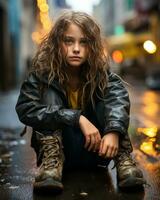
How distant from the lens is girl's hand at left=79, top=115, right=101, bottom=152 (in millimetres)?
3117

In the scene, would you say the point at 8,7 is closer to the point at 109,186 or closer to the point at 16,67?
the point at 16,67

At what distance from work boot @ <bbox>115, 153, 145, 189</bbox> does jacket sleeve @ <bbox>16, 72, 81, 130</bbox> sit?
0.36m

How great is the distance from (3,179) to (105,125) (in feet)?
2.55

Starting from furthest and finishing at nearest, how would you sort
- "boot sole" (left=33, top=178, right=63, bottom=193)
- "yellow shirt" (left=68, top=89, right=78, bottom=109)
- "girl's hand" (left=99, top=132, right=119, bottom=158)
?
"yellow shirt" (left=68, top=89, right=78, bottom=109) < "girl's hand" (left=99, top=132, right=119, bottom=158) < "boot sole" (left=33, top=178, right=63, bottom=193)

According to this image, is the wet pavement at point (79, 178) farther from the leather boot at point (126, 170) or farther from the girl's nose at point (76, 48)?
the girl's nose at point (76, 48)

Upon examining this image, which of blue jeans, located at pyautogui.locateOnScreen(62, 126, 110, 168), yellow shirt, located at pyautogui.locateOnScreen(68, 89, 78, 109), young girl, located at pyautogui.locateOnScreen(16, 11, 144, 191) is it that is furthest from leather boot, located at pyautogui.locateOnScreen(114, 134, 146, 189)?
yellow shirt, located at pyautogui.locateOnScreen(68, 89, 78, 109)

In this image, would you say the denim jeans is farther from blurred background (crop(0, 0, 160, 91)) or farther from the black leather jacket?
blurred background (crop(0, 0, 160, 91))

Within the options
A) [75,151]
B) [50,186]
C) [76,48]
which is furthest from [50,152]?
[76,48]

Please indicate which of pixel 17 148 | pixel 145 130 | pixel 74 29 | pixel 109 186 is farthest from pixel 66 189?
pixel 145 130

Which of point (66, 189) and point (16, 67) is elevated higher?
point (66, 189)

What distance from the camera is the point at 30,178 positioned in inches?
136

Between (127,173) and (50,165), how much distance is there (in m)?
0.45

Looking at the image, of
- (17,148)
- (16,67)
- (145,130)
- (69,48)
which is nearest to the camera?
(69,48)

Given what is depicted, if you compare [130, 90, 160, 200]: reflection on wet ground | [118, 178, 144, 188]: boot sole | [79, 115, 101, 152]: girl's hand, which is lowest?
[130, 90, 160, 200]: reflection on wet ground
